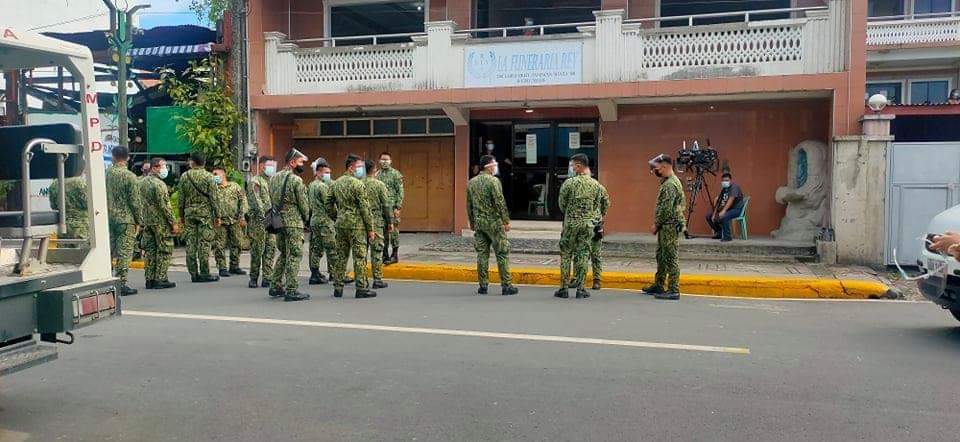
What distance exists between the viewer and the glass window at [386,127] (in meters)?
16.0

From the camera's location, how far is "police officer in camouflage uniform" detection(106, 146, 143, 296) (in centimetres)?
898

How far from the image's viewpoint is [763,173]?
45.1 feet

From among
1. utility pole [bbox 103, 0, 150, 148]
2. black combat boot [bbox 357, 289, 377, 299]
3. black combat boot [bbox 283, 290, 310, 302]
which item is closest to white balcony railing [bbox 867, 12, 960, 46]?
black combat boot [bbox 357, 289, 377, 299]

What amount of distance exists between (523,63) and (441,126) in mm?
3022

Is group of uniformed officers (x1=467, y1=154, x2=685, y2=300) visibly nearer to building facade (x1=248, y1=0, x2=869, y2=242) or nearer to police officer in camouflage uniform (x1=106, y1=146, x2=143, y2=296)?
police officer in camouflage uniform (x1=106, y1=146, x2=143, y2=296)

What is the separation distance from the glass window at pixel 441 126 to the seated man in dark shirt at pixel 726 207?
5.76 metres

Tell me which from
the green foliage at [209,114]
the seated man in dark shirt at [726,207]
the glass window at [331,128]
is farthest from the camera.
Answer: the glass window at [331,128]

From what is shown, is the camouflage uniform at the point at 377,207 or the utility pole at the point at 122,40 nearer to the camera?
the camouflage uniform at the point at 377,207

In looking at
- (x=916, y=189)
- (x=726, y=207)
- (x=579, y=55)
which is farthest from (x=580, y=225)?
(x=916, y=189)

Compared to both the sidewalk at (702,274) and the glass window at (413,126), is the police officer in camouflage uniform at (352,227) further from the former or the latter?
the glass window at (413,126)

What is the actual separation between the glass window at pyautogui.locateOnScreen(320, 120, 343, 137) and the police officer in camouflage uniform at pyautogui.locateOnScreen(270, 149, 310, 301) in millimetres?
7445

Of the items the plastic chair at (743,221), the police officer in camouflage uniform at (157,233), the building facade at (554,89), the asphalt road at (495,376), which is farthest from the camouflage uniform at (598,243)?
the police officer in camouflage uniform at (157,233)

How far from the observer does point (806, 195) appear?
1301cm

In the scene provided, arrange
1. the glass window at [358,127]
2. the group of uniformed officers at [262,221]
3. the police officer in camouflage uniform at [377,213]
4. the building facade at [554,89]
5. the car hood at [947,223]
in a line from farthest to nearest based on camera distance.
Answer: the glass window at [358,127]
the building facade at [554,89]
the police officer in camouflage uniform at [377,213]
the group of uniformed officers at [262,221]
the car hood at [947,223]
